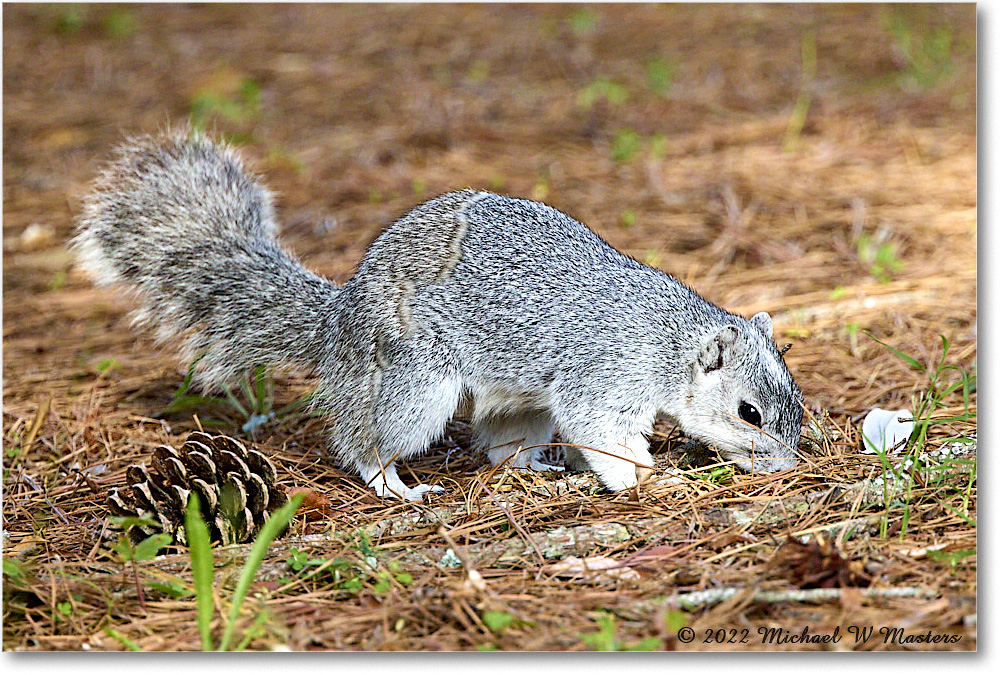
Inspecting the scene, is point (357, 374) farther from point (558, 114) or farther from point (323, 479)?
point (558, 114)

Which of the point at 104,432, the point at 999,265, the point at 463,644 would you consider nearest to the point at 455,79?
the point at 104,432

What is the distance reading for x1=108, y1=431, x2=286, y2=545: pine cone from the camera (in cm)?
305

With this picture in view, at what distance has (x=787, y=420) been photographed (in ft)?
10.5

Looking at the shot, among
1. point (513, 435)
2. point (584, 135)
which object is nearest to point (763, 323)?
point (513, 435)

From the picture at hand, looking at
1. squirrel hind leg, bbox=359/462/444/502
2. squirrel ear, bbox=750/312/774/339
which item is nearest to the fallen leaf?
squirrel hind leg, bbox=359/462/444/502

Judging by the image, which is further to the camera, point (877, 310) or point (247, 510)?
point (877, 310)

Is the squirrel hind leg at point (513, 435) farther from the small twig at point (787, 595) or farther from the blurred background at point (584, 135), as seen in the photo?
the small twig at point (787, 595)

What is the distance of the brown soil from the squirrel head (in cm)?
12

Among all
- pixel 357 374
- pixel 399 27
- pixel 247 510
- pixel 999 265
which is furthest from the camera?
pixel 399 27

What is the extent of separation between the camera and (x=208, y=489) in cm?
305

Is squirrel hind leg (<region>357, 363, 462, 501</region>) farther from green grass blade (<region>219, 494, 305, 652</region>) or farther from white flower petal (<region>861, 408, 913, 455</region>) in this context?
white flower petal (<region>861, 408, 913, 455</region>)

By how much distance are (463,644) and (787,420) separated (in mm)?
1324

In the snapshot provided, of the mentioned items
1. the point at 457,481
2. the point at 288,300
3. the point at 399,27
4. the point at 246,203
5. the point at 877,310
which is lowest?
the point at 457,481

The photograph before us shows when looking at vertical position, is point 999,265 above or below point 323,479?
→ above
